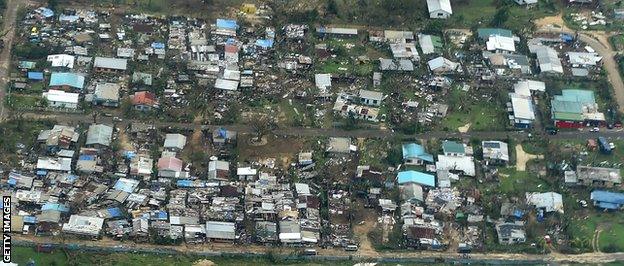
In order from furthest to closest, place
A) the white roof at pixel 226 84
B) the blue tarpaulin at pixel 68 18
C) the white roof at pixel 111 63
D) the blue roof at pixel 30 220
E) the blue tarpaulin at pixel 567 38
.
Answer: the blue tarpaulin at pixel 567 38 < the blue tarpaulin at pixel 68 18 < the white roof at pixel 111 63 < the white roof at pixel 226 84 < the blue roof at pixel 30 220

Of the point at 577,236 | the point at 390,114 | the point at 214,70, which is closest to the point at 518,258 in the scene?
the point at 577,236

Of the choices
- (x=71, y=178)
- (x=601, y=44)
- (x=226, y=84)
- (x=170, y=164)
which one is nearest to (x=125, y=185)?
(x=170, y=164)

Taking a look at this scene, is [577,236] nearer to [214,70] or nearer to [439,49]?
[439,49]

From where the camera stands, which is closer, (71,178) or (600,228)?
(600,228)

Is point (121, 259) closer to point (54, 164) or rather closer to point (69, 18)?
point (54, 164)

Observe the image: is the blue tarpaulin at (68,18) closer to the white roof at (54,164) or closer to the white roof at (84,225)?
the white roof at (54,164)

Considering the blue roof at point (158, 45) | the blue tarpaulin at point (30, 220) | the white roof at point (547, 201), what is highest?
the blue roof at point (158, 45)

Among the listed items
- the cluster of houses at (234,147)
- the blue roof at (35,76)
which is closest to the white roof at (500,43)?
the cluster of houses at (234,147)

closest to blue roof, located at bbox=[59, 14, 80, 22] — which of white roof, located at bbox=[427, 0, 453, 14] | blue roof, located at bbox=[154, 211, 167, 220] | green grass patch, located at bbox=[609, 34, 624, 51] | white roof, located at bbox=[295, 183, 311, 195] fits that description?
blue roof, located at bbox=[154, 211, 167, 220]
